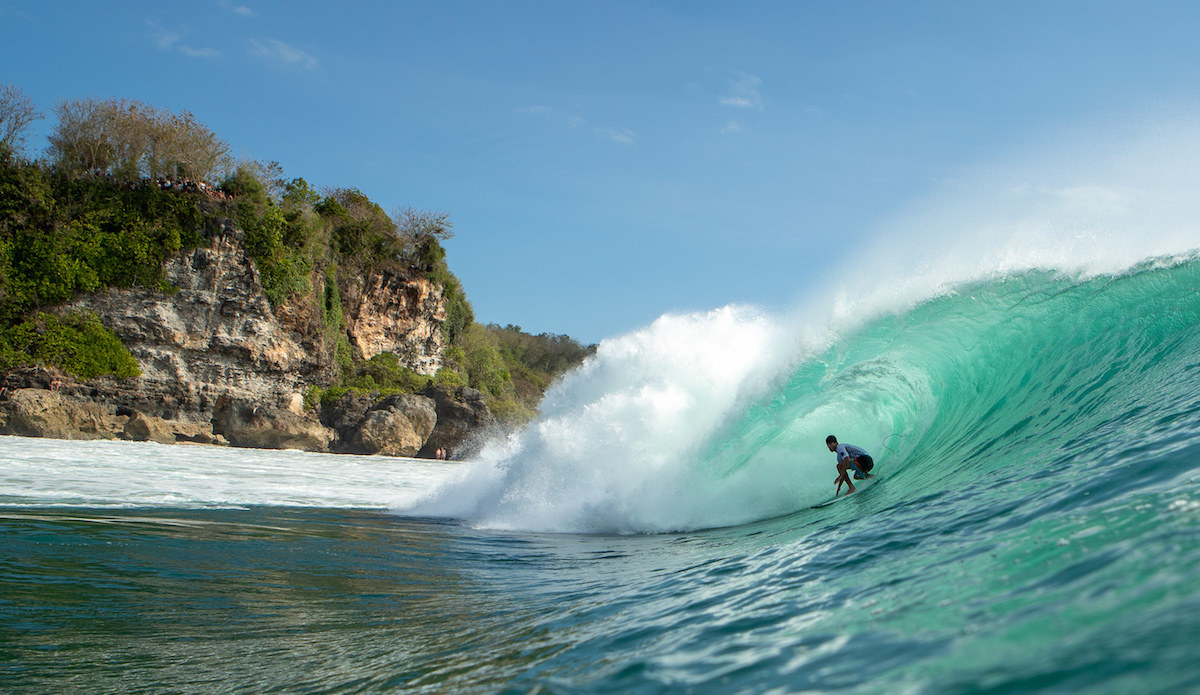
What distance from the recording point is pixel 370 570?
5.75 metres

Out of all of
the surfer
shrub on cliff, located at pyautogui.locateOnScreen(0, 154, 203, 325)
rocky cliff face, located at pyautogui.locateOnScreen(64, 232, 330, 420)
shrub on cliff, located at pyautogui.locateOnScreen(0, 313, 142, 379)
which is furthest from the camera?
rocky cliff face, located at pyautogui.locateOnScreen(64, 232, 330, 420)

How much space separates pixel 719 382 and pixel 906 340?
100 inches

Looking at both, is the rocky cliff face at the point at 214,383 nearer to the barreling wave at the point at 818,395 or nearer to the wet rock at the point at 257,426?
the wet rock at the point at 257,426

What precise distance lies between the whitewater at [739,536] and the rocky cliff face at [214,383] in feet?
42.8

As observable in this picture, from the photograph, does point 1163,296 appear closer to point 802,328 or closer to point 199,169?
point 802,328

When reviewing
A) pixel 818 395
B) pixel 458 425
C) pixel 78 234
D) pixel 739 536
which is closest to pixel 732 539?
pixel 739 536

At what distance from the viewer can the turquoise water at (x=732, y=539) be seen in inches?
95.3

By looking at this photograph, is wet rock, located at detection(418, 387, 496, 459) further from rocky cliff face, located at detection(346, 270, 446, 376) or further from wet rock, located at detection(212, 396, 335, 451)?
wet rock, located at detection(212, 396, 335, 451)

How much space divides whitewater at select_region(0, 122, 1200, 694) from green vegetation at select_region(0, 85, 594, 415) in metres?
15.4

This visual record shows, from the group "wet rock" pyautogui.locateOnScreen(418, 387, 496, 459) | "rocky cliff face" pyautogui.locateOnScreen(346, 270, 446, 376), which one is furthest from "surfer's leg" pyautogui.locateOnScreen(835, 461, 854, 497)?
"rocky cliff face" pyautogui.locateOnScreen(346, 270, 446, 376)

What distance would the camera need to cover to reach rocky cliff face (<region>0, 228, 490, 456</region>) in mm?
Result: 24625

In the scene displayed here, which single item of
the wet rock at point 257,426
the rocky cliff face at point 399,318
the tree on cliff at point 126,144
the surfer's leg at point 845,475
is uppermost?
the tree on cliff at point 126,144

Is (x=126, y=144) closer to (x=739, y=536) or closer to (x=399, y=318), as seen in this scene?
(x=399, y=318)

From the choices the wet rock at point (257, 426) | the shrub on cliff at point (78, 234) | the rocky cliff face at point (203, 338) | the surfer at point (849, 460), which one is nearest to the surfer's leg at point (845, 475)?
the surfer at point (849, 460)
